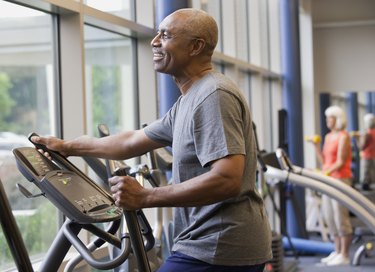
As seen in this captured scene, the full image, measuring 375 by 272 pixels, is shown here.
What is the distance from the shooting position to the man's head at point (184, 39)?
7.27ft

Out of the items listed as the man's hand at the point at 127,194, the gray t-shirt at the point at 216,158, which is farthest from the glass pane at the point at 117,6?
the man's hand at the point at 127,194

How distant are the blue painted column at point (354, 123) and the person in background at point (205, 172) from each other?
Answer: 29.8ft

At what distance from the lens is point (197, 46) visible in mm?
2230

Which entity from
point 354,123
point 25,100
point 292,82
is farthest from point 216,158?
point 354,123

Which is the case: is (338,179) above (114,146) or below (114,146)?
below

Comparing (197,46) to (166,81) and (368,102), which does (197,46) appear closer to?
(166,81)

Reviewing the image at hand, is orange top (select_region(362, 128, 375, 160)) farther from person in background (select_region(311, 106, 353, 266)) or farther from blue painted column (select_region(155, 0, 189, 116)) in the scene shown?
blue painted column (select_region(155, 0, 189, 116))

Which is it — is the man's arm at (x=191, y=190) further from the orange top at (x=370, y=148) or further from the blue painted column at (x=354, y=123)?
the blue painted column at (x=354, y=123)

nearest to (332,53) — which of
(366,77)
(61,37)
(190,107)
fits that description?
(366,77)

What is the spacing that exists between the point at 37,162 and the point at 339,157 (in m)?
5.25

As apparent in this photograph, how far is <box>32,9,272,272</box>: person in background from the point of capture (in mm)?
2037

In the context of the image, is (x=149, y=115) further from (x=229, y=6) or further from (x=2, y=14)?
(x=229, y=6)

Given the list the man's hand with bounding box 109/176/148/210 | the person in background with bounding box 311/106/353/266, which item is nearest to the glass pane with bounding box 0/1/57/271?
the man's hand with bounding box 109/176/148/210

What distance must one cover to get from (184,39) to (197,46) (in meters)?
0.05
